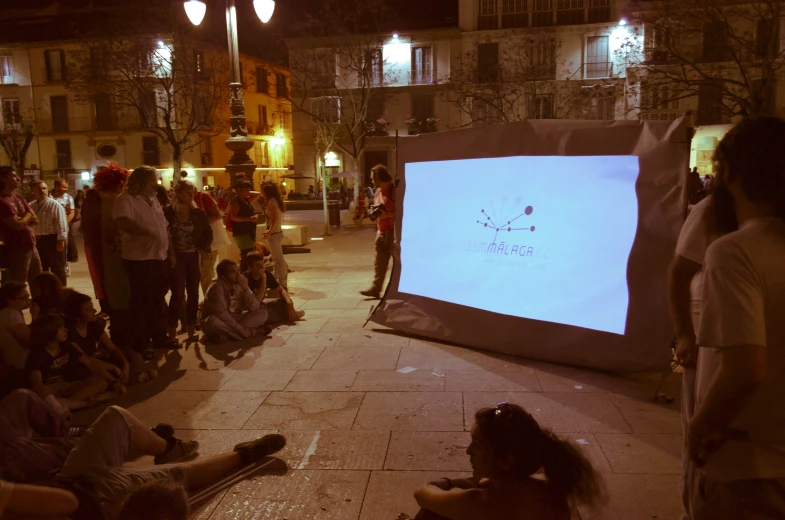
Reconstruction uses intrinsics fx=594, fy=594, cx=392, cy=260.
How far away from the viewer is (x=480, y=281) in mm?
5699

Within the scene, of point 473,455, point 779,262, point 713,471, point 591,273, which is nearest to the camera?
point 779,262

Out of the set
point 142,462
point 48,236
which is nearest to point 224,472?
point 142,462

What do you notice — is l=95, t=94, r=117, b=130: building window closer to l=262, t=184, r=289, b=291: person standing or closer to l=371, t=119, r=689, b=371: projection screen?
l=262, t=184, r=289, b=291: person standing

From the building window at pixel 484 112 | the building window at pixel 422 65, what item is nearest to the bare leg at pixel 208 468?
the building window at pixel 484 112

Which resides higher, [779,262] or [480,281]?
[779,262]

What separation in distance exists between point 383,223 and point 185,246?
2839 millimetres

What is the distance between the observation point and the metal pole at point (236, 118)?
9.11 metres

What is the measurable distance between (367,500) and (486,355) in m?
2.64

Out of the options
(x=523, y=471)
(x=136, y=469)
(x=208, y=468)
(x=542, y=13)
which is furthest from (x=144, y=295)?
(x=542, y=13)

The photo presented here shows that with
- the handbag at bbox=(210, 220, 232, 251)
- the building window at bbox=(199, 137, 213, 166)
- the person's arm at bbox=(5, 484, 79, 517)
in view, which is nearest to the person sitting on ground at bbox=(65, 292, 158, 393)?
the handbag at bbox=(210, 220, 232, 251)

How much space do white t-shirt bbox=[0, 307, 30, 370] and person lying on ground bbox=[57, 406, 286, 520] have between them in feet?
4.97

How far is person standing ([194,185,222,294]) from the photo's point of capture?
23.3 ft

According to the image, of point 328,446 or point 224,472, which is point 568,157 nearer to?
point 328,446

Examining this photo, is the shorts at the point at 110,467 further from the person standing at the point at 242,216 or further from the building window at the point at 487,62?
the building window at the point at 487,62
